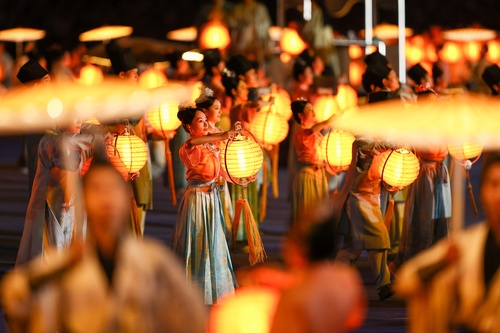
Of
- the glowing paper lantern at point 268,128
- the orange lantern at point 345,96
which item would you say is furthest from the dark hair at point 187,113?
the orange lantern at point 345,96

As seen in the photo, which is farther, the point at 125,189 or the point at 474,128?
the point at 474,128

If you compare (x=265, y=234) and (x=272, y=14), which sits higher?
(x=272, y=14)

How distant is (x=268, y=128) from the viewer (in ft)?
33.3

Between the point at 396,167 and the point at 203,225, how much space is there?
1332mm

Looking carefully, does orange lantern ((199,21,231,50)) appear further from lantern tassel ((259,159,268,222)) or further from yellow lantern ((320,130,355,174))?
yellow lantern ((320,130,355,174))

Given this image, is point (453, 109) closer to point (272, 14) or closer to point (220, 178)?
point (220, 178)

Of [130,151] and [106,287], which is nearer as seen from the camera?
[106,287]

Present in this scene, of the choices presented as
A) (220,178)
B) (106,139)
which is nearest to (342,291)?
(106,139)

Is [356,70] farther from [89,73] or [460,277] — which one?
[460,277]

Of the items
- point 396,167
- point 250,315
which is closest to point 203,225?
point 396,167

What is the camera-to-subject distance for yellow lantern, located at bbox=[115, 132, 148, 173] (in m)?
Answer: 8.14

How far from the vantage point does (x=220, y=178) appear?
29.0 ft

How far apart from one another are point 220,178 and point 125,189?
4793mm

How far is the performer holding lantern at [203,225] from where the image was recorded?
782 cm
